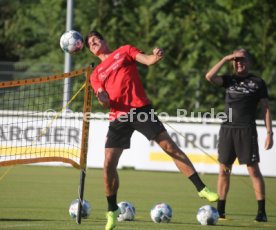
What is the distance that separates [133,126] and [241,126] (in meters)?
2.21

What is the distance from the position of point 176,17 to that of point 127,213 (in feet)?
71.9

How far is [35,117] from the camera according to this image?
70.9 ft

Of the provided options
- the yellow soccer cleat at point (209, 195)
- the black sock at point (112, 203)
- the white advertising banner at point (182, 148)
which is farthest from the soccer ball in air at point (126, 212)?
the white advertising banner at point (182, 148)

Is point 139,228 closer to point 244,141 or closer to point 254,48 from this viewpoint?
point 244,141

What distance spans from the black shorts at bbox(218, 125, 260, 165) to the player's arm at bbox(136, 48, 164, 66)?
8.01 ft

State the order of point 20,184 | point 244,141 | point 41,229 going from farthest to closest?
point 20,184 → point 244,141 → point 41,229

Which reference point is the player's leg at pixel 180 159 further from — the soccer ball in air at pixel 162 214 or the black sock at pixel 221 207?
the black sock at pixel 221 207

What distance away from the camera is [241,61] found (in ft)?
40.2

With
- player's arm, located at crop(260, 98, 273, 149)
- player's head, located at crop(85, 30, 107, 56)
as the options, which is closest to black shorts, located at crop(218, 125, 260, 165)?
player's arm, located at crop(260, 98, 273, 149)

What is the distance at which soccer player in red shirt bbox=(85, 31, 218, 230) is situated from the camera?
10.8 meters

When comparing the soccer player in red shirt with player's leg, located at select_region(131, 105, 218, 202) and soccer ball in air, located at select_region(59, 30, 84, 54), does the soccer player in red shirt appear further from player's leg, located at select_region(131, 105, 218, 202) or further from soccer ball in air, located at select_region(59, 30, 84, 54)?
soccer ball in air, located at select_region(59, 30, 84, 54)

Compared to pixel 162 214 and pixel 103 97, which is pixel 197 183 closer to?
pixel 162 214

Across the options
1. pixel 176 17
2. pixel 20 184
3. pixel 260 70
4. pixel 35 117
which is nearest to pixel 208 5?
pixel 176 17

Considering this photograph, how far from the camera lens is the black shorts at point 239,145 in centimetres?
1230
